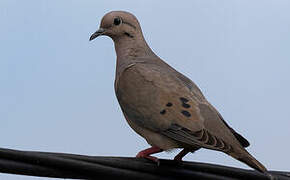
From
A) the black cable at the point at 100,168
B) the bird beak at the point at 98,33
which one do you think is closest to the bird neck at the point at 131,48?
the bird beak at the point at 98,33

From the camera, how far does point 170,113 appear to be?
4.18 metres

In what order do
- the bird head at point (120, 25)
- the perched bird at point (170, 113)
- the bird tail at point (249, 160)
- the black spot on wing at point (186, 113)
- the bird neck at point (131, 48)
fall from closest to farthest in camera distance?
the bird tail at point (249, 160) → the perched bird at point (170, 113) → the black spot on wing at point (186, 113) → the bird neck at point (131, 48) → the bird head at point (120, 25)

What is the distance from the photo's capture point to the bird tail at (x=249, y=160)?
3504 mm

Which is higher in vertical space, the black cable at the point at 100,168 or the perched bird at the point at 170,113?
the perched bird at the point at 170,113

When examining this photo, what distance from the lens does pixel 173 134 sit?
160 inches

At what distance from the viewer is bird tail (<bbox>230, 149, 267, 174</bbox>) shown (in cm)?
350

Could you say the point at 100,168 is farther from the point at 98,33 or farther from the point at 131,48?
the point at 98,33

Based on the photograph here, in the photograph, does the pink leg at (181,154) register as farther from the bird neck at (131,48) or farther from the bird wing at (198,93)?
the bird neck at (131,48)

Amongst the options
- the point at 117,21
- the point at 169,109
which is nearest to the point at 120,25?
the point at 117,21

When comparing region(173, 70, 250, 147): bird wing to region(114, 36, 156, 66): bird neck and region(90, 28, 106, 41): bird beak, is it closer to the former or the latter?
region(114, 36, 156, 66): bird neck

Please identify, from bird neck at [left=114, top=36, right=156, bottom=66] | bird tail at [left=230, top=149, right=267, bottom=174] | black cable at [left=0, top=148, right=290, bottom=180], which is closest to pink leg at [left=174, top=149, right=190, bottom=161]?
bird tail at [left=230, top=149, right=267, bottom=174]

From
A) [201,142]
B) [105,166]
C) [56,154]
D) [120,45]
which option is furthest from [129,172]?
[120,45]

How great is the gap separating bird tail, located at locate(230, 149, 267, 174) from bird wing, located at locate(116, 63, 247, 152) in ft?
0.34

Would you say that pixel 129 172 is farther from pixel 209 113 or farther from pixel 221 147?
pixel 209 113
